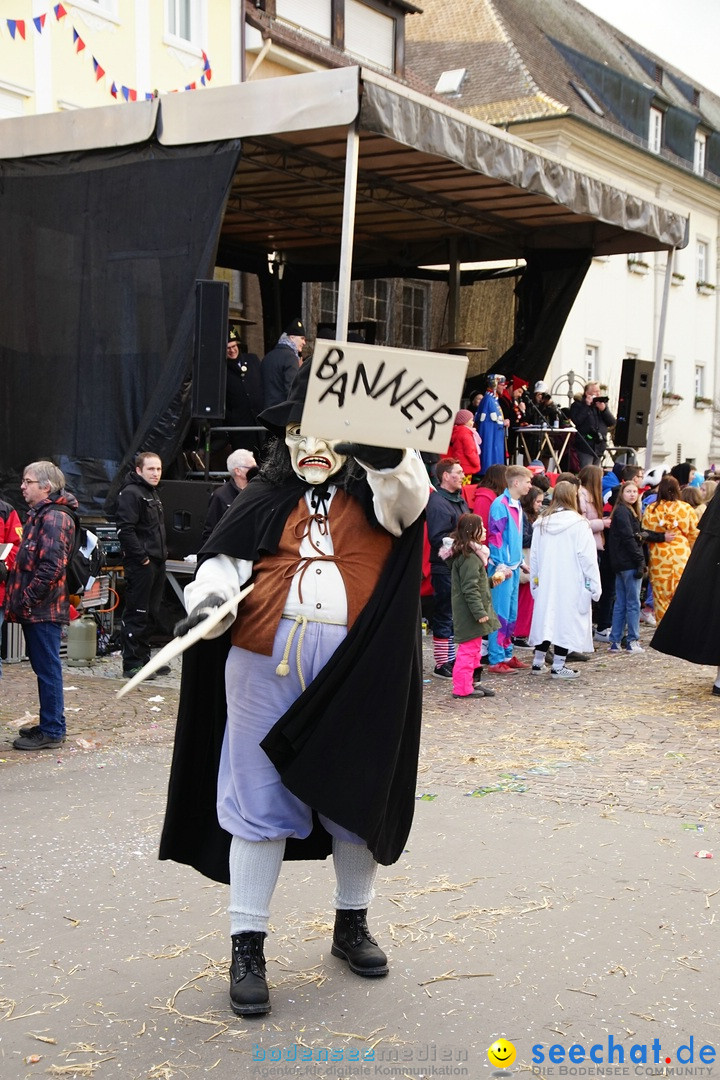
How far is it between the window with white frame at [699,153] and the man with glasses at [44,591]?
34.4 m

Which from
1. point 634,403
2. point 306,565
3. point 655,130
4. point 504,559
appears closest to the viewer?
point 306,565

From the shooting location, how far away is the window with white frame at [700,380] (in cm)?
3762

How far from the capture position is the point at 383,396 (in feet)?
11.8

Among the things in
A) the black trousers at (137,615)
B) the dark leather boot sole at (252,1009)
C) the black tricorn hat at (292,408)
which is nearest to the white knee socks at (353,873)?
the dark leather boot sole at (252,1009)

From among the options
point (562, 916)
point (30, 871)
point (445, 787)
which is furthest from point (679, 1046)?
point (445, 787)

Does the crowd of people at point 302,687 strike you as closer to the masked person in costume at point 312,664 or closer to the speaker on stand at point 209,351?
the masked person in costume at point 312,664

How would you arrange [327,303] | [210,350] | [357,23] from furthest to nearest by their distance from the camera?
[357,23] → [327,303] → [210,350]

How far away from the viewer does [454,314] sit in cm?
1888

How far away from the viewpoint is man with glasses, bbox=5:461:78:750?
25.6ft

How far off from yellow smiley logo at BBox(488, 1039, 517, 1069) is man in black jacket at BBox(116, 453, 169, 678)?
23.7 ft

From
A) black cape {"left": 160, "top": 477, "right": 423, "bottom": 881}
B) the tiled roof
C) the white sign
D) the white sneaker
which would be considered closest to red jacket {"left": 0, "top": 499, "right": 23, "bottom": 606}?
black cape {"left": 160, "top": 477, "right": 423, "bottom": 881}

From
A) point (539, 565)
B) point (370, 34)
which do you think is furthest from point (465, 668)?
point (370, 34)

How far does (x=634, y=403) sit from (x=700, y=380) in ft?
69.0

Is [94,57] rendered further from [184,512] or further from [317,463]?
[317,463]
